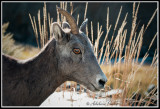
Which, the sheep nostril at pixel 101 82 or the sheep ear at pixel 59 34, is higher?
the sheep ear at pixel 59 34

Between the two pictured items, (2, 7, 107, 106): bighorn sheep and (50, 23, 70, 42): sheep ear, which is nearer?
(2, 7, 107, 106): bighorn sheep

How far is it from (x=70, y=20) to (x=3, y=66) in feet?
3.26

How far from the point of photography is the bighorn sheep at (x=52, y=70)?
2.09 metres

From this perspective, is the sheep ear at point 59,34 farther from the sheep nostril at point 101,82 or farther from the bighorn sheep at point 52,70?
the sheep nostril at point 101,82

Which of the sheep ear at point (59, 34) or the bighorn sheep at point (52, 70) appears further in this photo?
the sheep ear at point (59, 34)

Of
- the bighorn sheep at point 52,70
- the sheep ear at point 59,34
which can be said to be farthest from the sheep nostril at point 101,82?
the sheep ear at point 59,34

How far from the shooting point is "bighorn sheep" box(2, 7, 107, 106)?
209cm

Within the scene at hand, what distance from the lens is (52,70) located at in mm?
2287

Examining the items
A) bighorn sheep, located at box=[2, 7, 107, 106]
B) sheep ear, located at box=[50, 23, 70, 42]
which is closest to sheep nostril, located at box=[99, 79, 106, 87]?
bighorn sheep, located at box=[2, 7, 107, 106]

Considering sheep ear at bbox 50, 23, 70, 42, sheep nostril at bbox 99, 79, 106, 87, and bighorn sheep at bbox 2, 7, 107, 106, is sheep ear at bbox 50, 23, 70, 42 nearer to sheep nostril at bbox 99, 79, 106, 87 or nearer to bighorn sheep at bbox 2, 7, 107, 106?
bighorn sheep at bbox 2, 7, 107, 106

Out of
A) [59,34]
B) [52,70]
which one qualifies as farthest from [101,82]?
[59,34]

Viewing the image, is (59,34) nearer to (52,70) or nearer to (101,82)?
(52,70)

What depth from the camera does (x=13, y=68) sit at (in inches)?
84.8

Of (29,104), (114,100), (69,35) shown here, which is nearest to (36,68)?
(29,104)
